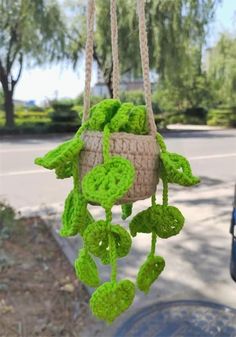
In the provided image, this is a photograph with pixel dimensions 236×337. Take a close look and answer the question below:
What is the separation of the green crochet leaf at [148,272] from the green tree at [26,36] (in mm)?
12183

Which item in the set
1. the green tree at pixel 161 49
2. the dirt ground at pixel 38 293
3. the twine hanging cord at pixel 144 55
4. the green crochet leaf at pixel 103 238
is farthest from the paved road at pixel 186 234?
the green tree at pixel 161 49

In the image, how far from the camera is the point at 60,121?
1716cm

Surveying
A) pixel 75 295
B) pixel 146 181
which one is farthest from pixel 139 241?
pixel 146 181

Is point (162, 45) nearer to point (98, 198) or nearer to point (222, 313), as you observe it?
point (222, 313)

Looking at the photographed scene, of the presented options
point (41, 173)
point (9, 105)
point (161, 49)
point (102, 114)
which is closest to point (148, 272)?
point (102, 114)

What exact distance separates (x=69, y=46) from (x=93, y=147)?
615 inches

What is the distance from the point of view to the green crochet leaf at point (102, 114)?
0.83 m

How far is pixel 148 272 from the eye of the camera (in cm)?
81

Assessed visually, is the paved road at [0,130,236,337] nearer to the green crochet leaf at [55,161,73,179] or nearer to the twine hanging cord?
the green crochet leaf at [55,161,73,179]

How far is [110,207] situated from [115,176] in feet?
0.19

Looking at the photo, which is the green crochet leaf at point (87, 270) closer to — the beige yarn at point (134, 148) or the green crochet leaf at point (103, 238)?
the green crochet leaf at point (103, 238)

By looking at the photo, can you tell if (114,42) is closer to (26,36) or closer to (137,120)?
(137,120)

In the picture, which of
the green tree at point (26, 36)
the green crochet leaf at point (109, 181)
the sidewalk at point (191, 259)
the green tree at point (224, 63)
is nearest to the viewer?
the green crochet leaf at point (109, 181)

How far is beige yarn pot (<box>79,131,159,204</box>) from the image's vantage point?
0.80m
